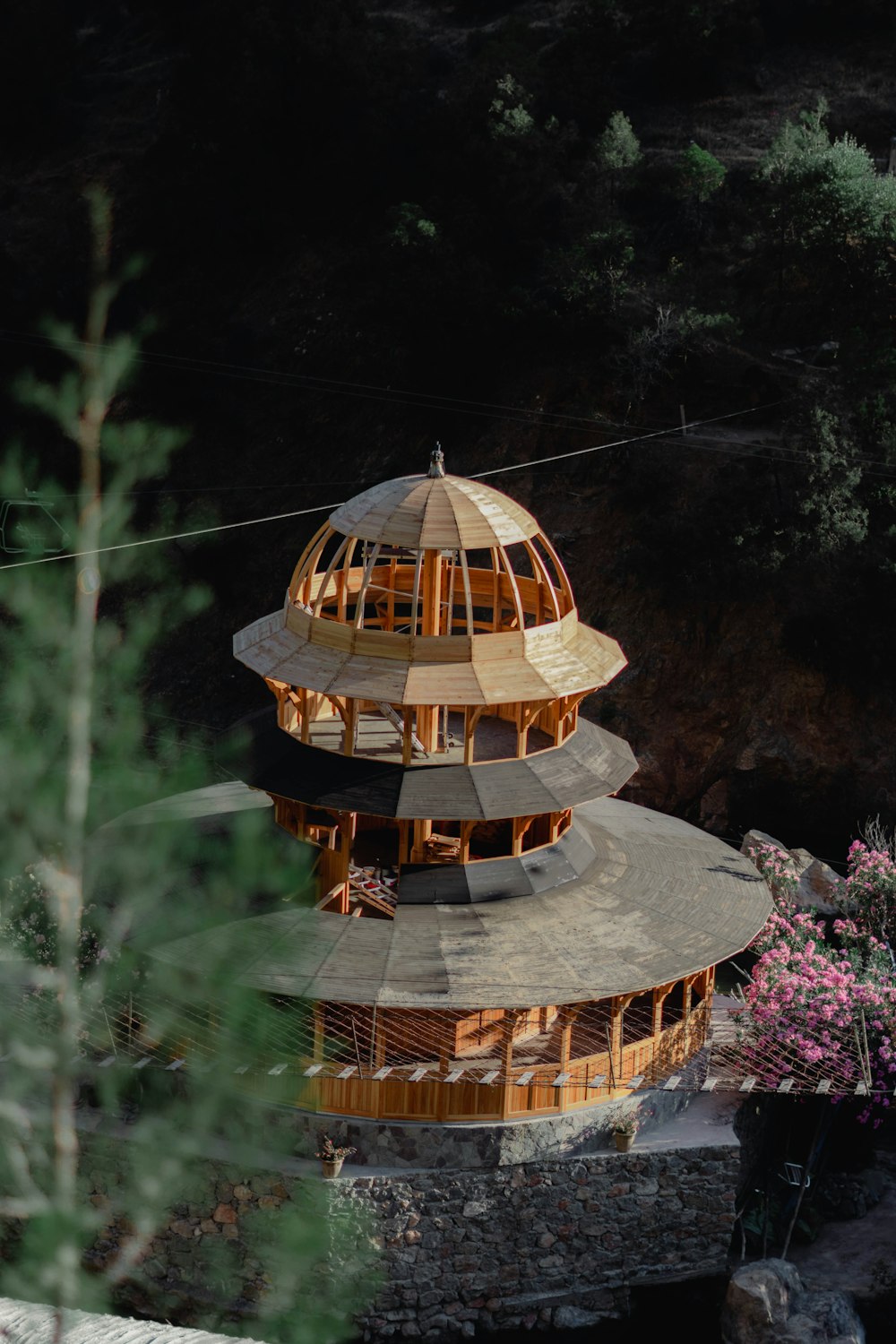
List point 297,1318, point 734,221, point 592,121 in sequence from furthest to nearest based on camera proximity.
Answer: point 592,121
point 734,221
point 297,1318

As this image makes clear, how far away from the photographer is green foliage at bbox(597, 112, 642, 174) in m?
40.6

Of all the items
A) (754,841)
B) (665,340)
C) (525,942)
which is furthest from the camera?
(665,340)

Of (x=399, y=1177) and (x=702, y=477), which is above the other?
(x=702, y=477)

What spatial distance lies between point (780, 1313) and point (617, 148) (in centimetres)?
3139

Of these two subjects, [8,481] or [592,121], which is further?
[592,121]

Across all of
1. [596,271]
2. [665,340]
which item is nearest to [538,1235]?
[665,340]

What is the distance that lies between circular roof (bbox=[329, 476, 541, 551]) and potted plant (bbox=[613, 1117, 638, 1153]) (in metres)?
7.71

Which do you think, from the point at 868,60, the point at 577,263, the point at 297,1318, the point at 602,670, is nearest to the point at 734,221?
the point at 577,263

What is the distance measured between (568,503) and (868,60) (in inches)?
793

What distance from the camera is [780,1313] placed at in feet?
60.6

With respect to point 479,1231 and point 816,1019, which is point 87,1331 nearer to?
point 479,1231

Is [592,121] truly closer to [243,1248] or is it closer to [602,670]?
[602,670]

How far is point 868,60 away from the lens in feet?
149

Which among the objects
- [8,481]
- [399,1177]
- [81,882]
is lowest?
[399,1177]
